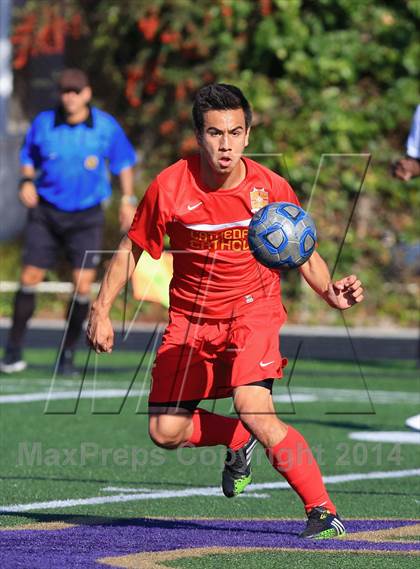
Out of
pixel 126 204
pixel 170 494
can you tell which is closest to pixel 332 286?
pixel 170 494

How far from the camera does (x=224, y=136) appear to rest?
6.20m

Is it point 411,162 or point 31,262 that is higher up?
point 411,162

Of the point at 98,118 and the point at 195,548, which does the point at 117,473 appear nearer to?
the point at 195,548

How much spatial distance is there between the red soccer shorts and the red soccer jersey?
6cm

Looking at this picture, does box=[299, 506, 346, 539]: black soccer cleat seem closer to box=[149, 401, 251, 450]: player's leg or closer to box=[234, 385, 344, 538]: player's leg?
box=[234, 385, 344, 538]: player's leg

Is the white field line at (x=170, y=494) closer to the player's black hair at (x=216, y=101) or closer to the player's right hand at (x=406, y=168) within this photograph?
the player's black hair at (x=216, y=101)

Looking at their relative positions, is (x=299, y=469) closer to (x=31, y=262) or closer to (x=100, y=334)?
(x=100, y=334)

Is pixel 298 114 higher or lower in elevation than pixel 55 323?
higher

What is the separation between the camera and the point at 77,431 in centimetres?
976

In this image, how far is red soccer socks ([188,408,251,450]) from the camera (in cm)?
673

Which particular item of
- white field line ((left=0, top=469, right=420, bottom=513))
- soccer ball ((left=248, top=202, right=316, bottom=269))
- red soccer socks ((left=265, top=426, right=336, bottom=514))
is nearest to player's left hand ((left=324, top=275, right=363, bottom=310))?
soccer ball ((left=248, top=202, right=316, bottom=269))

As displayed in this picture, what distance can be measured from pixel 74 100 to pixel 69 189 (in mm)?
754

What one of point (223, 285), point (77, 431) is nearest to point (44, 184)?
point (77, 431)

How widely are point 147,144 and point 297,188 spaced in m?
2.55
